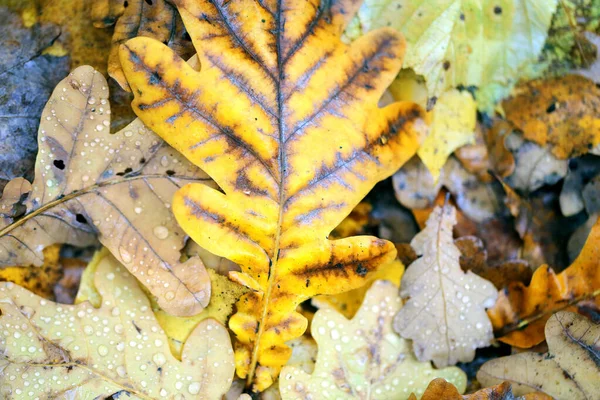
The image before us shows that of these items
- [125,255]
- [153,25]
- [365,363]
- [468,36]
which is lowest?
[365,363]

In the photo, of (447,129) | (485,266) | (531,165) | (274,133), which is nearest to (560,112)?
(531,165)

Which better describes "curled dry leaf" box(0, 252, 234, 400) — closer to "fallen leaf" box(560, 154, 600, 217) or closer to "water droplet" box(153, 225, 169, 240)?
"water droplet" box(153, 225, 169, 240)

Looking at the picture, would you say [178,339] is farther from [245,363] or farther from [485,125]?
[485,125]

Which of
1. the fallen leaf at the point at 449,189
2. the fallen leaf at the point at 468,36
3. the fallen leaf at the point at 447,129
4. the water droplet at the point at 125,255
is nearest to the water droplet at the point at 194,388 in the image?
→ the water droplet at the point at 125,255

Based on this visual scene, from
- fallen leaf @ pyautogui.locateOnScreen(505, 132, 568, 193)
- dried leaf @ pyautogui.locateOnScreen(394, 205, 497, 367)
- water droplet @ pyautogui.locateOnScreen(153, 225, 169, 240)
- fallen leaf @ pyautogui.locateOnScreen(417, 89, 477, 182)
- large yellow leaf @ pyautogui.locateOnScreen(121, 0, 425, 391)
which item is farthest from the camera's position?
fallen leaf @ pyautogui.locateOnScreen(505, 132, 568, 193)

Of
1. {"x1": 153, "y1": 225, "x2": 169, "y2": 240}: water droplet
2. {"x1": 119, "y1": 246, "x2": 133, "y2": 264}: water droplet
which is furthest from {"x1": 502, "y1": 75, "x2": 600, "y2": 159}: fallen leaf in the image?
{"x1": 119, "y1": 246, "x2": 133, "y2": 264}: water droplet

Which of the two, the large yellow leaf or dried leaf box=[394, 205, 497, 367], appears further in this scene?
dried leaf box=[394, 205, 497, 367]

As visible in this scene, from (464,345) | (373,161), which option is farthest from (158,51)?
(464,345)

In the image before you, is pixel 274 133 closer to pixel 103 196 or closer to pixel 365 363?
pixel 103 196
